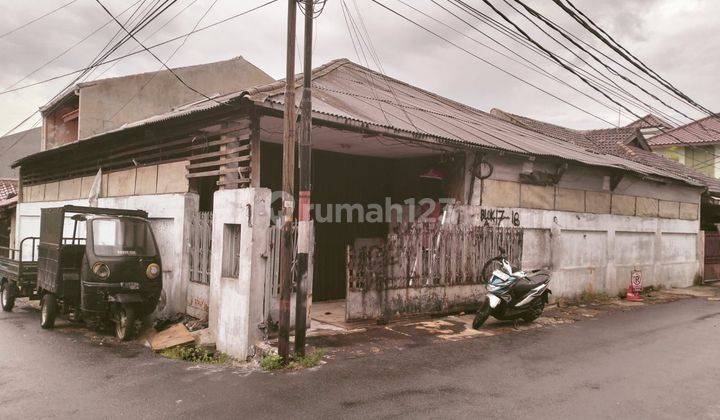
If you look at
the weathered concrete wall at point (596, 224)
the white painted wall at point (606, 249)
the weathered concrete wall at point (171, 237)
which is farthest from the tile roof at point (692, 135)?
the weathered concrete wall at point (171, 237)

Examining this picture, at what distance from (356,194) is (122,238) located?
20.1 ft

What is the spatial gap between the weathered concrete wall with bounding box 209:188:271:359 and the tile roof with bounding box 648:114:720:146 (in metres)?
33.4

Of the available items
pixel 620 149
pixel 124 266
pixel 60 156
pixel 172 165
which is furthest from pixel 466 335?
pixel 620 149

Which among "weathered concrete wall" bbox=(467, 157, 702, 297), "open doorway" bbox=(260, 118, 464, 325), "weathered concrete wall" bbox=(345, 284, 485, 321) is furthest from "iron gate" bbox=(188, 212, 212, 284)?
"weathered concrete wall" bbox=(467, 157, 702, 297)

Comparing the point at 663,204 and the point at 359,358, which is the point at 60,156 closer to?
the point at 359,358

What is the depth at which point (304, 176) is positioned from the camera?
6.92 m

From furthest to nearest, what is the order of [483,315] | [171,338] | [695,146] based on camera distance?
[695,146], [483,315], [171,338]

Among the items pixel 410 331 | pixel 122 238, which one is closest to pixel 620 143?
pixel 410 331

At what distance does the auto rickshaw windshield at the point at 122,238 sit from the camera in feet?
28.7

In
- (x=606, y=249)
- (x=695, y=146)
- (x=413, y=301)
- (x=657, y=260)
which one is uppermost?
(x=695, y=146)

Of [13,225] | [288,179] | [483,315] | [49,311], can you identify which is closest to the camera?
[288,179]

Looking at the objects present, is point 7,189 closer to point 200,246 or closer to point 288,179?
point 200,246

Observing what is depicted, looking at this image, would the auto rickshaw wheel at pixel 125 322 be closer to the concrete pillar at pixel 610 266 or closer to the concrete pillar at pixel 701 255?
the concrete pillar at pixel 610 266

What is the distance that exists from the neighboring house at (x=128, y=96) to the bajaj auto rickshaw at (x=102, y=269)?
9870 millimetres
